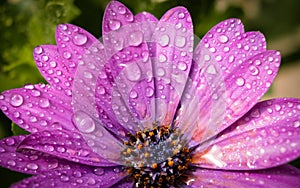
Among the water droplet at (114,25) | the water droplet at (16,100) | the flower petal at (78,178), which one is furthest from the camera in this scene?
the water droplet at (114,25)

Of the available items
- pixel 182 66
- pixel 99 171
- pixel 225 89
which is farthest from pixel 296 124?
pixel 99 171

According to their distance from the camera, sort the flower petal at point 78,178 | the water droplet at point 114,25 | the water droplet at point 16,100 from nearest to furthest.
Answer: the flower petal at point 78,178, the water droplet at point 16,100, the water droplet at point 114,25

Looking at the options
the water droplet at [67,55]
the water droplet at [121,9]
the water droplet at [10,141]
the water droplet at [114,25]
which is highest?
the water droplet at [121,9]

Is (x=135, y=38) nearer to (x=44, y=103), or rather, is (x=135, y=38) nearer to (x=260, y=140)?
(x=44, y=103)

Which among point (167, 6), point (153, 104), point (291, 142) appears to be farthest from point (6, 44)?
point (291, 142)

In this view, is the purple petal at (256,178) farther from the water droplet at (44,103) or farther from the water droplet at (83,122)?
the water droplet at (44,103)

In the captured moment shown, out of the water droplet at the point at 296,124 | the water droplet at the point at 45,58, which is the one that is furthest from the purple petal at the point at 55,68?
the water droplet at the point at 296,124

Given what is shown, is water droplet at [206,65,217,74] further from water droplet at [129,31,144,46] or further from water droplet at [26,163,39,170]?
water droplet at [26,163,39,170]
